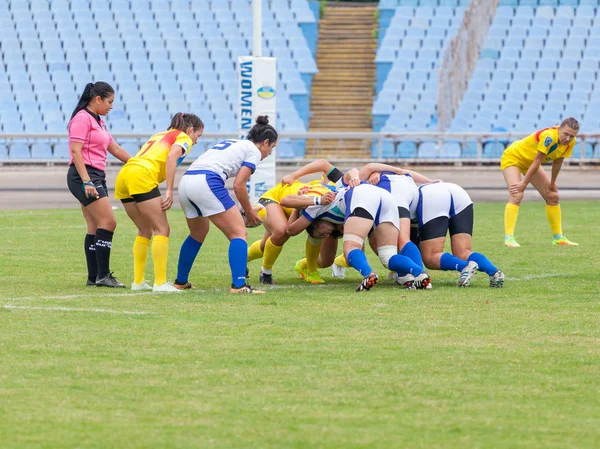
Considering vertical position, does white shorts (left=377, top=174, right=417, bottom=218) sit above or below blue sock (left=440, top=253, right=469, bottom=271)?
above

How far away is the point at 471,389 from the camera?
545cm

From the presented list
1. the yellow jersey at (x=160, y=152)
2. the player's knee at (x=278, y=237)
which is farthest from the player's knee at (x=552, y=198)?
the yellow jersey at (x=160, y=152)

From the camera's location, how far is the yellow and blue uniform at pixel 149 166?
9.12 metres

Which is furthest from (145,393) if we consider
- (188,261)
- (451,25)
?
(451,25)

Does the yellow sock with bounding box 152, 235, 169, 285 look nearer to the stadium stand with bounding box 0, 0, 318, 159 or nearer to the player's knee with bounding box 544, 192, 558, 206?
the player's knee with bounding box 544, 192, 558, 206

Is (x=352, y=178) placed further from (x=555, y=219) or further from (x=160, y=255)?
(x=555, y=219)

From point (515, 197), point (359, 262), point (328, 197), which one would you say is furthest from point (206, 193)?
point (515, 197)

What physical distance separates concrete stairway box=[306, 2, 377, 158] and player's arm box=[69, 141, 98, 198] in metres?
20.2

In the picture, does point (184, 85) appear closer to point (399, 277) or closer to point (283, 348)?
point (399, 277)

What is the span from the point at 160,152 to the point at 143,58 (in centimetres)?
2602

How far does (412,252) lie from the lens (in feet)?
31.0

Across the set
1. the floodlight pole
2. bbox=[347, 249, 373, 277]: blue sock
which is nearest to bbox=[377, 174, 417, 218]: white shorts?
bbox=[347, 249, 373, 277]: blue sock

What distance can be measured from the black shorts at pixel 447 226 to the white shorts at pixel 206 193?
1.92 m

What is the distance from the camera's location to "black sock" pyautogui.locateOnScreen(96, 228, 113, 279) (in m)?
9.57
